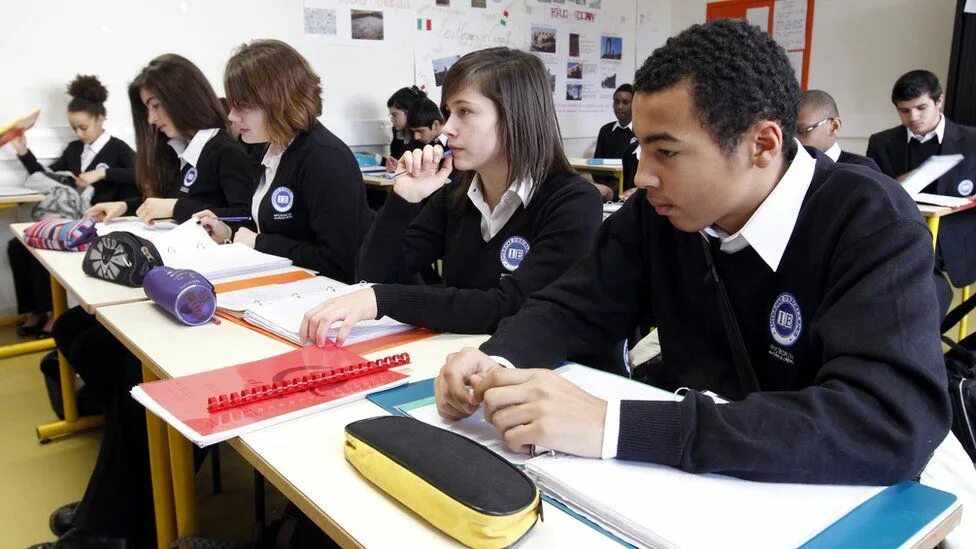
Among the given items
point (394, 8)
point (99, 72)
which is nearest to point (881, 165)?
point (394, 8)

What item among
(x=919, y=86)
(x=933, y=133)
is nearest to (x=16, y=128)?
(x=919, y=86)

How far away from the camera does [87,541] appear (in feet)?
5.16

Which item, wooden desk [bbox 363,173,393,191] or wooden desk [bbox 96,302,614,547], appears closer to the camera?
wooden desk [bbox 96,302,614,547]

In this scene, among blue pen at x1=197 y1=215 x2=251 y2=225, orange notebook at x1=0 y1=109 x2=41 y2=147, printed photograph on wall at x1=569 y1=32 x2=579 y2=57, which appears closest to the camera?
blue pen at x1=197 y1=215 x2=251 y2=225

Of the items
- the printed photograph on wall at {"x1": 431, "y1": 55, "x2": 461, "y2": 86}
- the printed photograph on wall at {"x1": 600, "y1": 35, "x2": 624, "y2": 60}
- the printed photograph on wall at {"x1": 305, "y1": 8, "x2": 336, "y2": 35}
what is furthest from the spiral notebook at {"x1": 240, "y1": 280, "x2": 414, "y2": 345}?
the printed photograph on wall at {"x1": 600, "y1": 35, "x2": 624, "y2": 60}

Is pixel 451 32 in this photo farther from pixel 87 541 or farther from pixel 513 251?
pixel 87 541

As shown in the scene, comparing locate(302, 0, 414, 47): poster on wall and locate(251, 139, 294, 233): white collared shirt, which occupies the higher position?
locate(302, 0, 414, 47): poster on wall

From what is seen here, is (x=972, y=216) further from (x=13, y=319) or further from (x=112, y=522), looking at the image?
(x=13, y=319)

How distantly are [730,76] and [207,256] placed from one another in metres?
1.48

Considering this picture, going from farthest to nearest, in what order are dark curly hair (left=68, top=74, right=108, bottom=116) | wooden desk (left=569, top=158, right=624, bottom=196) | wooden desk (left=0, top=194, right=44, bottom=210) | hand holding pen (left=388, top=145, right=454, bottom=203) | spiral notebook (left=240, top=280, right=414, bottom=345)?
1. wooden desk (left=569, top=158, right=624, bottom=196)
2. dark curly hair (left=68, top=74, right=108, bottom=116)
3. wooden desk (left=0, top=194, right=44, bottom=210)
4. hand holding pen (left=388, top=145, right=454, bottom=203)
5. spiral notebook (left=240, top=280, right=414, bottom=345)

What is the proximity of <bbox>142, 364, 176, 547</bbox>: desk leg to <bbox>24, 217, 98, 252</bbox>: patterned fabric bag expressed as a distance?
94 centimetres

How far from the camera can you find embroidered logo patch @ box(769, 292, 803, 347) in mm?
934

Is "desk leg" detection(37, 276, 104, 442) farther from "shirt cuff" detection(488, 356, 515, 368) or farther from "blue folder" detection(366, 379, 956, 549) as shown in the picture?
"blue folder" detection(366, 379, 956, 549)

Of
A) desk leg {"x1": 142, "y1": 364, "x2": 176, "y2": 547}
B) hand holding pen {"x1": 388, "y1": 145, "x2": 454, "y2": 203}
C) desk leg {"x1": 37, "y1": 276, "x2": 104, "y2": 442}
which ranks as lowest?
desk leg {"x1": 37, "y1": 276, "x2": 104, "y2": 442}
